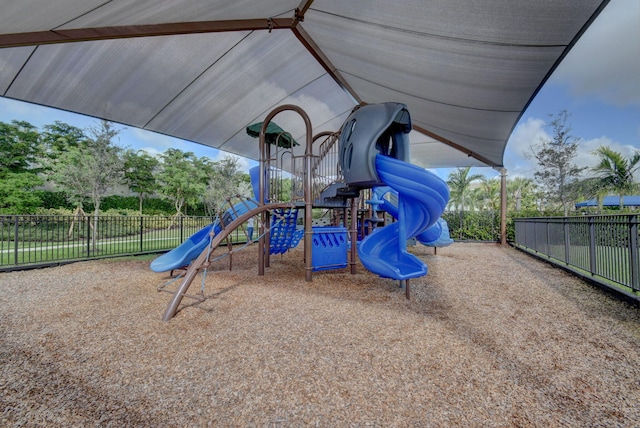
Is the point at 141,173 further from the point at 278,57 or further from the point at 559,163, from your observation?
the point at 559,163

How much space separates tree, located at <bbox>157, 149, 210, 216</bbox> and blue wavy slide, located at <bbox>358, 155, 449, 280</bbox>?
71.8ft

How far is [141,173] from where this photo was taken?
22.3 metres

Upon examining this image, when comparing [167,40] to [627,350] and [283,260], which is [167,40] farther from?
[627,350]

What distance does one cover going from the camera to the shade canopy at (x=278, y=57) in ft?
10.8

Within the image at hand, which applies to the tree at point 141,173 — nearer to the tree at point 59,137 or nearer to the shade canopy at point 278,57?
the tree at point 59,137

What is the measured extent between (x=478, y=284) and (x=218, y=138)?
830cm

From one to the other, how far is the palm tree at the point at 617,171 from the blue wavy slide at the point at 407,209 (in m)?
18.8

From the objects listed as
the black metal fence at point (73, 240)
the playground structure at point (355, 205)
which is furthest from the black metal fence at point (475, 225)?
the black metal fence at point (73, 240)

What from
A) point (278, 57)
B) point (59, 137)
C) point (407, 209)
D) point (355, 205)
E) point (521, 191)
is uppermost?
point (59, 137)

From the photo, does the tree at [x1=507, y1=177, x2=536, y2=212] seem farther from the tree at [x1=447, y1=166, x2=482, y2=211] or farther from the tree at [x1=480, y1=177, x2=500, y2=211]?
the tree at [x1=447, y1=166, x2=482, y2=211]

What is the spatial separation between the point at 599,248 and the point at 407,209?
3745mm

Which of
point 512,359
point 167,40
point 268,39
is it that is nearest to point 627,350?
point 512,359

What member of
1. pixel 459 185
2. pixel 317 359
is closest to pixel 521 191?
pixel 459 185

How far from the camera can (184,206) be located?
85.7ft
